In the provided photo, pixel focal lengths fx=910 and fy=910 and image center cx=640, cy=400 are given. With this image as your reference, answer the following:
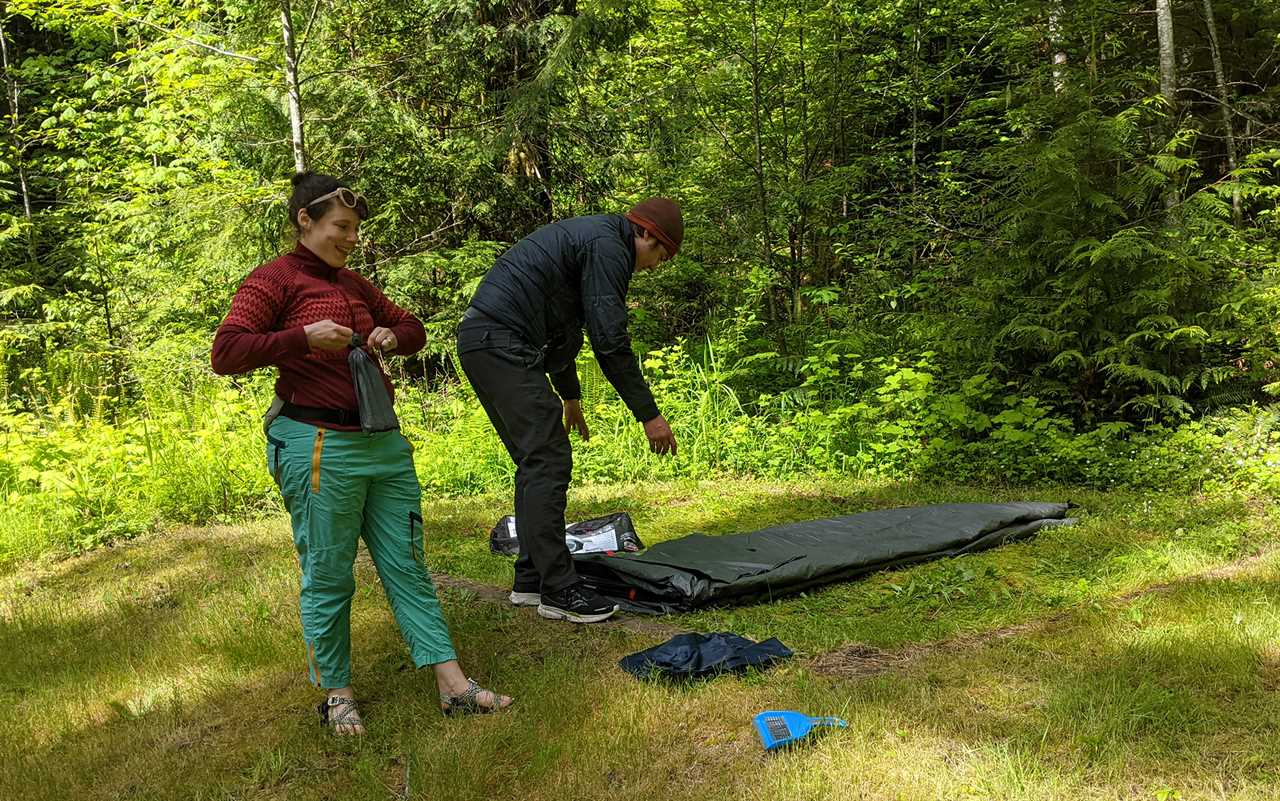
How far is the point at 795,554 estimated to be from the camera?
186 inches

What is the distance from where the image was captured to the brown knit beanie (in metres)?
4.03

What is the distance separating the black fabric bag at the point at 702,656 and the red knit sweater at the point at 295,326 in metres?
1.38

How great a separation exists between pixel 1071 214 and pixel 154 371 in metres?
8.82

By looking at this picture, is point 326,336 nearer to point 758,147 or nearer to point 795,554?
point 795,554

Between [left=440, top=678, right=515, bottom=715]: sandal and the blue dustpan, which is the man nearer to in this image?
[left=440, top=678, right=515, bottom=715]: sandal

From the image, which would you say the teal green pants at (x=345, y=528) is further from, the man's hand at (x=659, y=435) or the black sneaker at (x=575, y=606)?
the man's hand at (x=659, y=435)

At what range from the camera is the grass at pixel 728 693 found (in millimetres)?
2586

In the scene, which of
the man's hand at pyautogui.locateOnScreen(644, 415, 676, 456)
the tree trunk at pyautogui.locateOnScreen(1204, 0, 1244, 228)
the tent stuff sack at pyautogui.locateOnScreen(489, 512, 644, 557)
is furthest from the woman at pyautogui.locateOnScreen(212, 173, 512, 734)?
the tree trunk at pyautogui.locateOnScreen(1204, 0, 1244, 228)

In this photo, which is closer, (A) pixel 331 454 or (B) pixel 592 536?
(A) pixel 331 454

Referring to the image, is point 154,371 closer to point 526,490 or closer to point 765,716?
point 526,490

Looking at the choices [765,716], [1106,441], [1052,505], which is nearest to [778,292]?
[1106,441]

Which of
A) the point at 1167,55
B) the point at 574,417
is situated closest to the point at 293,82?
the point at 574,417

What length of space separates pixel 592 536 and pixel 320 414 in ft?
8.81

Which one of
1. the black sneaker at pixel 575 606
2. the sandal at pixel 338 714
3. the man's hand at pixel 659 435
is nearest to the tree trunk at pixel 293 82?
the man's hand at pixel 659 435
